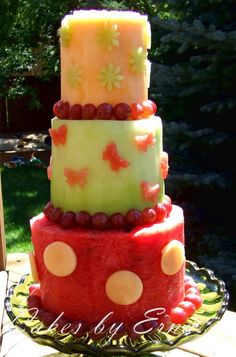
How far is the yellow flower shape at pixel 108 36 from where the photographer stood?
1.02 m

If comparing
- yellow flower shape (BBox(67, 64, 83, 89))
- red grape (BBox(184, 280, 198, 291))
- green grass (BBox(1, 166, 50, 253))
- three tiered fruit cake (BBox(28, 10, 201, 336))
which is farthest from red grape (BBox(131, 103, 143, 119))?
green grass (BBox(1, 166, 50, 253))

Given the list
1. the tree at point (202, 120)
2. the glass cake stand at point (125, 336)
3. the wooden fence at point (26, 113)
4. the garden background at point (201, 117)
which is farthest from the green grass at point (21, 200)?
the wooden fence at point (26, 113)

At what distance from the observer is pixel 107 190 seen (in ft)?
3.41

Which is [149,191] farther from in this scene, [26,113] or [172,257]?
[26,113]

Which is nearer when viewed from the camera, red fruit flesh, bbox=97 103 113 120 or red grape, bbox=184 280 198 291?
red fruit flesh, bbox=97 103 113 120

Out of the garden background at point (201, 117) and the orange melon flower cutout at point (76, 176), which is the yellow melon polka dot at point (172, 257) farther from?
the garden background at point (201, 117)

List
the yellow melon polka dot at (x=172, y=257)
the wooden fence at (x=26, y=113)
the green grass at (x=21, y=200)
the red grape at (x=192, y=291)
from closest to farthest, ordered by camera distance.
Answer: the yellow melon polka dot at (x=172, y=257) < the red grape at (x=192, y=291) < the green grass at (x=21, y=200) < the wooden fence at (x=26, y=113)

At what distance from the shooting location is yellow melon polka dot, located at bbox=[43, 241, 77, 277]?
3.41 ft

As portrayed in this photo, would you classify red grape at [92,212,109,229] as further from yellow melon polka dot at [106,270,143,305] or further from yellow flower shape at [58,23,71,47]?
yellow flower shape at [58,23,71,47]

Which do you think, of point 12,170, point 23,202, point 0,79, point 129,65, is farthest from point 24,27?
point 129,65

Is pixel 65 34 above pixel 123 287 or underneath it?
above

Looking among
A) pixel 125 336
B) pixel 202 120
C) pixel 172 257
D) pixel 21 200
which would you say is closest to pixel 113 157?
pixel 172 257

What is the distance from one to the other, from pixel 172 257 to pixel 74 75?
1.31 feet

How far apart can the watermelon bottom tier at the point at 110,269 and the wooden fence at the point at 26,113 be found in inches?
309
